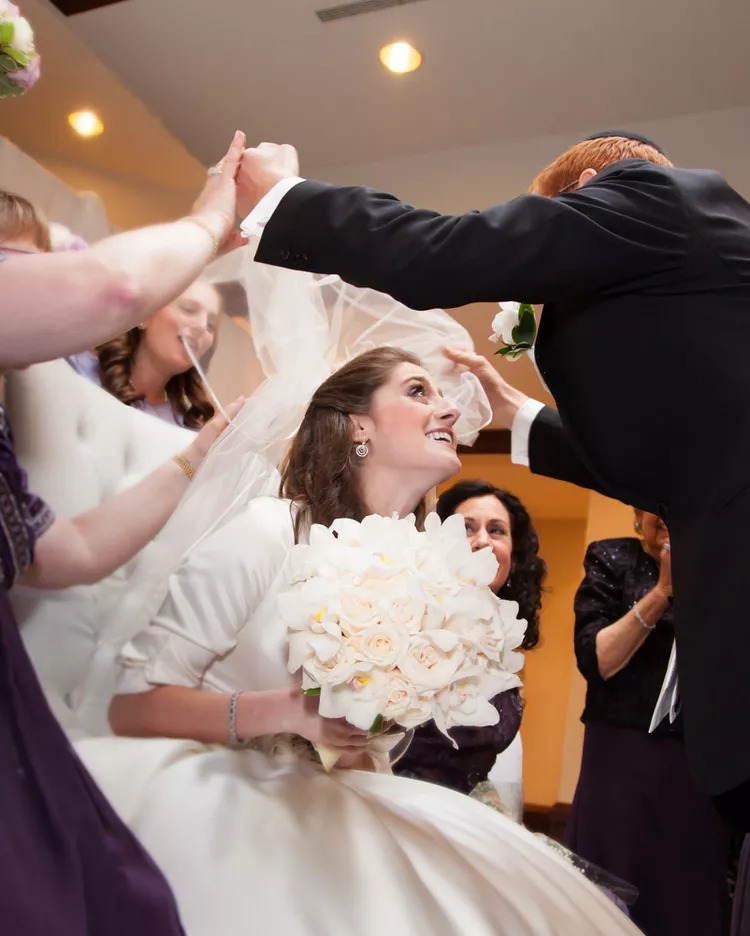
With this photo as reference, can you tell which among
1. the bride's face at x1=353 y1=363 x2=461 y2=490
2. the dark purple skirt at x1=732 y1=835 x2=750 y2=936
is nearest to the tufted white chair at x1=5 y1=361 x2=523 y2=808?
the bride's face at x1=353 y1=363 x2=461 y2=490

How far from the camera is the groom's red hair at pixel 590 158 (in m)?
1.25

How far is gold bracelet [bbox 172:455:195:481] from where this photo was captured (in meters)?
0.86

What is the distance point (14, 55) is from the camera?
0.80 metres

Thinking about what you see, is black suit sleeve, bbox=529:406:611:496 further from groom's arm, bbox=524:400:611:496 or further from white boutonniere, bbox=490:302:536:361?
white boutonniere, bbox=490:302:536:361

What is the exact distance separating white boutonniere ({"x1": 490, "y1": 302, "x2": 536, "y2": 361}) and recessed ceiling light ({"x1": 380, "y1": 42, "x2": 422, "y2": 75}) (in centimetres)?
72

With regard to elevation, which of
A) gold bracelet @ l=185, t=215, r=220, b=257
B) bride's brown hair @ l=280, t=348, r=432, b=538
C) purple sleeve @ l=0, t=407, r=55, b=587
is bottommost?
purple sleeve @ l=0, t=407, r=55, b=587

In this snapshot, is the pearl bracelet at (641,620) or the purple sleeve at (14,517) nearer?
the purple sleeve at (14,517)

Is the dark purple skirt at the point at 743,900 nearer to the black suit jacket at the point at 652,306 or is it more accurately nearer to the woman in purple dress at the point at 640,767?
the woman in purple dress at the point at 640,767

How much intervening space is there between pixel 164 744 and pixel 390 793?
0.31m

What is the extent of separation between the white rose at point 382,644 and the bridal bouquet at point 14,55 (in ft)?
2.03

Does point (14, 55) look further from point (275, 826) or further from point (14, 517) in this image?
point (275, 826)

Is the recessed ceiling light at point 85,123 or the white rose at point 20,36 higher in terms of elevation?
the recessed ceiling light at point 85,123

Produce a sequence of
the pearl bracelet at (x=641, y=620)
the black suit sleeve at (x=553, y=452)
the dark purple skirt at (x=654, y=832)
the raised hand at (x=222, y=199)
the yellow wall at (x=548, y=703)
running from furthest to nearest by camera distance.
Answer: the yellow wall at (x=548, y=703) → the pearl bracelet at (x=641, y=620) → the dark purple skirt at (x=654, y=832) → the black suit sleeve at (x=553, y=452) → the raised hand at (x=222, y=199)

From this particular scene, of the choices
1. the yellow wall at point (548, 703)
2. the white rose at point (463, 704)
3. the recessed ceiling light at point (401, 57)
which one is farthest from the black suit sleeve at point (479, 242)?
the yellow wall at point (548, 703)
